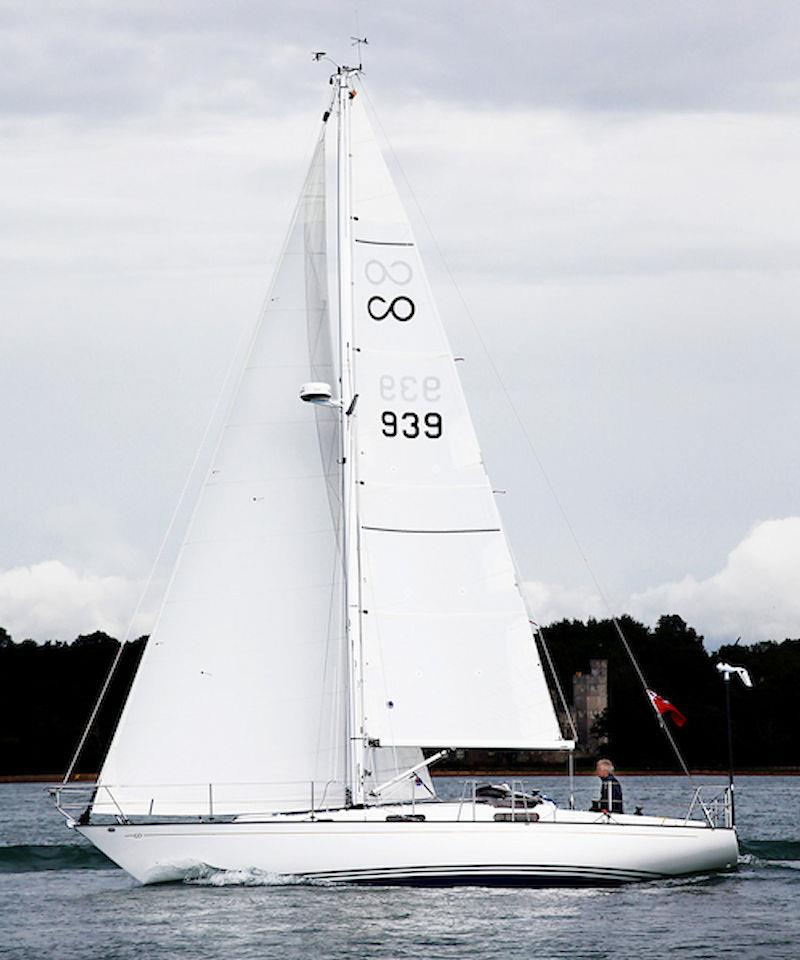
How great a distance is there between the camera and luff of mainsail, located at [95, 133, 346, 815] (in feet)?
83.3

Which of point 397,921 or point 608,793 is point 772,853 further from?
point 397,921

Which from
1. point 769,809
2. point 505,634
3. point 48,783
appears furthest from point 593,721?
point 505,634

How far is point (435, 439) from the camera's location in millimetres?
26328

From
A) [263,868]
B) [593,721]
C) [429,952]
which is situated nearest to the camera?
[429,952]

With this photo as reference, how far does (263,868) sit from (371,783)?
207 centimetres

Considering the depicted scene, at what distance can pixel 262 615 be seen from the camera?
2617 centimetres

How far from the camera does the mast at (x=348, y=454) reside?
2550cm

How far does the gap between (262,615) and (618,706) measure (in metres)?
88.3

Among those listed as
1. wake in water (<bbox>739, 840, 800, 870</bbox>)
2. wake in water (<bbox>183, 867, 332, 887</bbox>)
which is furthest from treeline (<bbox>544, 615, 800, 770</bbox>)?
wake in water (<bbox>183, 867, 332, 887</bbox>)

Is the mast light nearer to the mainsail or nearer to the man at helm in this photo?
the mainsail

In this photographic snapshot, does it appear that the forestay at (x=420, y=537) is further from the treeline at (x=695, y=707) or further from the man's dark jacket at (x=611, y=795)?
the treeline at (x=695, y=707)

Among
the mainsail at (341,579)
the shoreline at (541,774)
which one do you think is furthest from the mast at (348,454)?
the shoreline at (541,774)

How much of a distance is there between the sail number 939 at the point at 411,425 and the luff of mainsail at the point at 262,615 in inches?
32.1

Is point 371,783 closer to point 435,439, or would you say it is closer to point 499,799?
point 499,799
